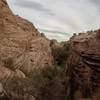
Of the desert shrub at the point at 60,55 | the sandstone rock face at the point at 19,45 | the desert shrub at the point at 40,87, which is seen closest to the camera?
the desert shrub at the point at 40,87

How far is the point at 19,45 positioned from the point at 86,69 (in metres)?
25.4

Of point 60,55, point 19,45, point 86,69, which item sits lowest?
point 86,69

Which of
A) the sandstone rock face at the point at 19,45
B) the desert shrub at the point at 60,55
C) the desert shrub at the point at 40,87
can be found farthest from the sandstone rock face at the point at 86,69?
the desert shrub at the point at 60,55

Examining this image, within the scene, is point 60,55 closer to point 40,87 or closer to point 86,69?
point 40,87

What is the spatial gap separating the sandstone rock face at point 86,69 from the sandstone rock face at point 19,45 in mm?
14022

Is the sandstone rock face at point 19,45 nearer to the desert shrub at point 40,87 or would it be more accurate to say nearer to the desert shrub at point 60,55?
the desert shrub at point 40,87

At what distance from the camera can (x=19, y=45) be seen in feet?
181

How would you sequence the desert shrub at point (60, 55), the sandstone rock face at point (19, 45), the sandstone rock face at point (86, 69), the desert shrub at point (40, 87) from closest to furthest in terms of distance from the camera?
the sandstone rock face at point (86, 69) → the desert shrub at point (40, 87) → the sandstone rock face at point (19, 45) → the desert shrub at point (60, 55)

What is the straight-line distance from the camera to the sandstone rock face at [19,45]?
51688 millimetres

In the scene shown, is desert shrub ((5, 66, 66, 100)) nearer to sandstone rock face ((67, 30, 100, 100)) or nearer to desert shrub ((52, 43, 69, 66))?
sandstone rock face ((67, 30, 100, 100))

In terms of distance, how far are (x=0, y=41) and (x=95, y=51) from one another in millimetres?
24902

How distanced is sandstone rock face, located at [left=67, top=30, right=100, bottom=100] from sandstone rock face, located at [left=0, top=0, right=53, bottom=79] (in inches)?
552

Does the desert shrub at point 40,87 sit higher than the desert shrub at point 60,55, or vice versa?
the desert shrub at point 60,55

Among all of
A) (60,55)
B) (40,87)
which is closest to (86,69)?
(40,87)
